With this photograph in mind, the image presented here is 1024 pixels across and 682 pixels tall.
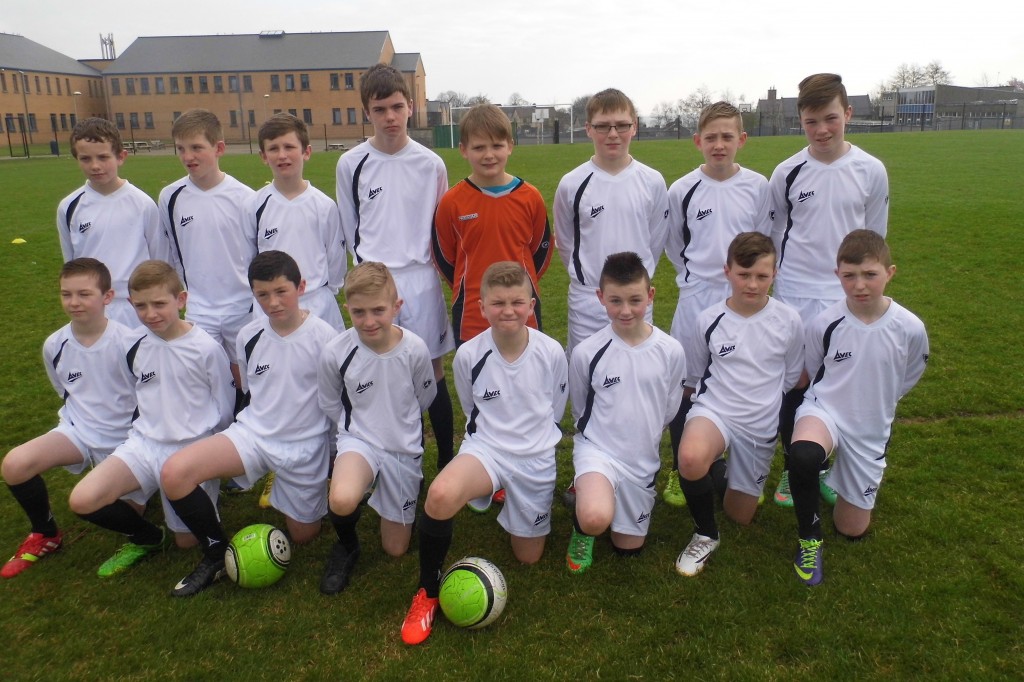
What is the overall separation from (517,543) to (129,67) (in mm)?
74785

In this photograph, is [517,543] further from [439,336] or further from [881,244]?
[881,244]

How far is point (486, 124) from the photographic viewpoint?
3754 millimetres

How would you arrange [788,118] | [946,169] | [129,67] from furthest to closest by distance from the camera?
[129,67] < [788,118] < [946,169]

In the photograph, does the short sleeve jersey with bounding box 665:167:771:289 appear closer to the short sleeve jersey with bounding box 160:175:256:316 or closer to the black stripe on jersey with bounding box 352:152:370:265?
the black stripe on jersey with bounding box 352:152:370:265

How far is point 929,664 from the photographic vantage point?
2836 millimetres

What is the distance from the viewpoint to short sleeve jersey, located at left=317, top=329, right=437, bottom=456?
3.62 meters

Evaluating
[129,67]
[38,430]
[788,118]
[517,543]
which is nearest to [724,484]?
[517,543]

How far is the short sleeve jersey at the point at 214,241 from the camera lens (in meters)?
4.29

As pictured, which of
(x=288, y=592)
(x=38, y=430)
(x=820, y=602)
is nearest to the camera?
(x=820, y=602)

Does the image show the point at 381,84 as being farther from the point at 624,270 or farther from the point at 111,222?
the point at 111,222

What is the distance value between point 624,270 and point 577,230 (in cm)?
79

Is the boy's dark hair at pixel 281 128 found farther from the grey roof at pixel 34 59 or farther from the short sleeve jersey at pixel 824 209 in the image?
the grey roof at pixel 34 59

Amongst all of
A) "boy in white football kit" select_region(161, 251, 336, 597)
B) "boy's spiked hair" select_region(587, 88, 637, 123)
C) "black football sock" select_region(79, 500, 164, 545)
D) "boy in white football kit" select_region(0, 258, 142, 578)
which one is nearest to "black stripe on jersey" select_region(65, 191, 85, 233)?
"boy in white football kit" select_region(0, 258, 142, 578)

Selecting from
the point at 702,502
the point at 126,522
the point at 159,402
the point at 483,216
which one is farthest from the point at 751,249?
the point at 126,522
